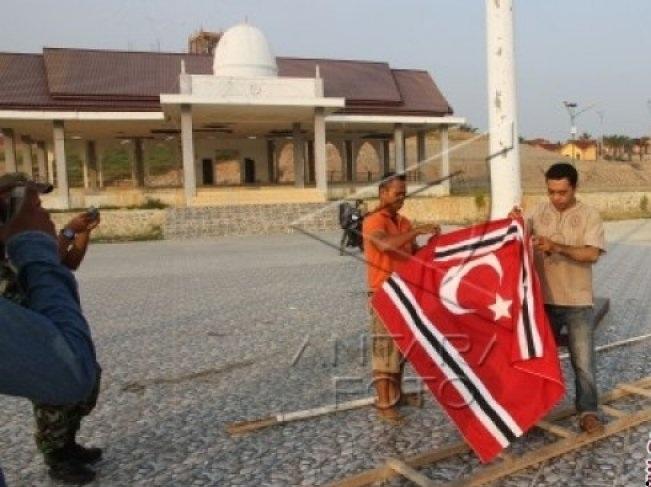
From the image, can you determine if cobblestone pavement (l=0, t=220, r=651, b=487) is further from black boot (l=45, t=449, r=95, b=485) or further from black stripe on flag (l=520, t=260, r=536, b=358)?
black stripe on flag (l=520, t=260, r=536, b=358)

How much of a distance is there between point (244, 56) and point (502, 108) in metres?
20.0

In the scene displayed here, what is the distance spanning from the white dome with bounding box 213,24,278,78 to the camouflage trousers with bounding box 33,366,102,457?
21.6 meters

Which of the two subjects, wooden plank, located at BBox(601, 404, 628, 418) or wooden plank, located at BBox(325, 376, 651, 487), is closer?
wooden plank, located at BBox(325, 376, 651, 487)

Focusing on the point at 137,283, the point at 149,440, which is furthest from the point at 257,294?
the point at 149,440

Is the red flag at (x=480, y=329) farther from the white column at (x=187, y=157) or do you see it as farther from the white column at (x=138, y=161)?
the white column at (x=138, y=161)

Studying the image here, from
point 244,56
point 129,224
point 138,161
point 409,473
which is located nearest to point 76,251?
point 409,473

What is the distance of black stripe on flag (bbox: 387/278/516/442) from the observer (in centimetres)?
317

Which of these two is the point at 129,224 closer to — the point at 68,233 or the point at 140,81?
the point at 140,81

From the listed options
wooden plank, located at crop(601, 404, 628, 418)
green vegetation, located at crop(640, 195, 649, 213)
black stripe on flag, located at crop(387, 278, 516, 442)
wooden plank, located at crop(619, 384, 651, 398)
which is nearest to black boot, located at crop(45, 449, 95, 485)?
black stripe on flag, located at crop(387, 278, 516, 442)

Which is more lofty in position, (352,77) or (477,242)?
(352,77)

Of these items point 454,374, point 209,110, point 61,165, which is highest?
point 209,110

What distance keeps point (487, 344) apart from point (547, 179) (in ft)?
3.25

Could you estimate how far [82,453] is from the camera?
3.37 metres

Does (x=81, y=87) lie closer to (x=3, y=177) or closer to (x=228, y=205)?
(x=228, y=205)
